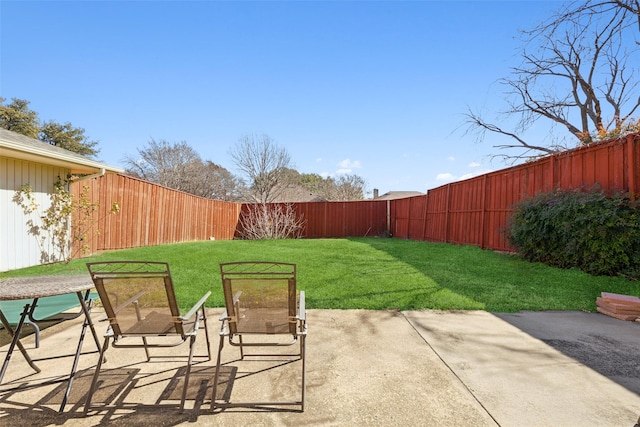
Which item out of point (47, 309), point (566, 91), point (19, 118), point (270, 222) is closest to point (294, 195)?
point (270, 222)

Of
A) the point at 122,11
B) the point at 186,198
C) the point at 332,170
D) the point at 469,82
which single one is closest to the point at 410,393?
the point at 122,11

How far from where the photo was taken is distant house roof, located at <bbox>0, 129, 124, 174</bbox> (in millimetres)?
4996

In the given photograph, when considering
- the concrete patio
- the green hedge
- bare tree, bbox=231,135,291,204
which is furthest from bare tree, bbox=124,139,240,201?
the green hedge

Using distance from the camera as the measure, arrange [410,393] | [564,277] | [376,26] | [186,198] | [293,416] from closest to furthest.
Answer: [293,416] < [410,393] < [564,277] < [376,26] < [186,198]

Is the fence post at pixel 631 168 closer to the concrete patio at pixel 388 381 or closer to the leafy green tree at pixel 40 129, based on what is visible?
the concrete patio at pixel 388 381

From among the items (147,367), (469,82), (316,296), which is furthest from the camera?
(469,82)

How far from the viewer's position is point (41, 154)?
551cm

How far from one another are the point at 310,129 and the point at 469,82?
1048 centimetres

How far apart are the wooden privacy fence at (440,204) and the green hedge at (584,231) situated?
0.44m

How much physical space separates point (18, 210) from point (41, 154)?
4.09ft

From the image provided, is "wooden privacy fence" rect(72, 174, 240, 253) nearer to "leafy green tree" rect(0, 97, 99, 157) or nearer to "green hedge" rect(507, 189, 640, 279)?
"green hedge" rect(507, 189, 640, 279)

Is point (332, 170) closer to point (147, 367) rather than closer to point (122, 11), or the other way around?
point (122, 11)

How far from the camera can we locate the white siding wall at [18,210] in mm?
5578

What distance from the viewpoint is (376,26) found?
30.2ft
